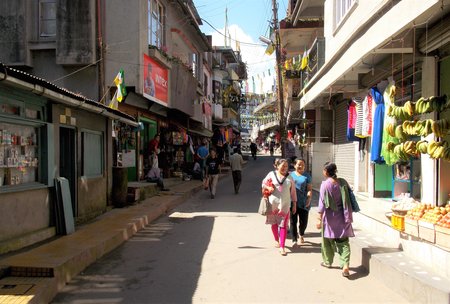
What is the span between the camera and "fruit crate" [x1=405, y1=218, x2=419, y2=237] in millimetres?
5992

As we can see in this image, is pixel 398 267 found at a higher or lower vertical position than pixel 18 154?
lower

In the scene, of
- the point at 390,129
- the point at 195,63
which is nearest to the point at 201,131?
the point at 195,63

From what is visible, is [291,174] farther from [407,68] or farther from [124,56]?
[124,56]

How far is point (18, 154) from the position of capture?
273 inches

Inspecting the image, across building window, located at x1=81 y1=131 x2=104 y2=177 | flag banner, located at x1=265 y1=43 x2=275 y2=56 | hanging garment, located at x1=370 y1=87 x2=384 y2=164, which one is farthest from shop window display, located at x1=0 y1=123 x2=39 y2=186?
flag banner, located at x1=265 y1=43 x2=275 y2=56

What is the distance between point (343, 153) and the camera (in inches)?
A: 618

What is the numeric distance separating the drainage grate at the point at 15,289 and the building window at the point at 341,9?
32.4 ft

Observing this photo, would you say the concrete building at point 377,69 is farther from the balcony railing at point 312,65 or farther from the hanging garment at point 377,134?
the hanging garment at point 377,134

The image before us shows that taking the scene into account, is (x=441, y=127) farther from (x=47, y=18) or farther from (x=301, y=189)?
(x=47, y=18)

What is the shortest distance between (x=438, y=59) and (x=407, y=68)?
1759 mm

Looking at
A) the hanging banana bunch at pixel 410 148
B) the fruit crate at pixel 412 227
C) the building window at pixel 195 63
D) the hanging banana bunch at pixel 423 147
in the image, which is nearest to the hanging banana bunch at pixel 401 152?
the hanging banana bunch at pixel 410 148

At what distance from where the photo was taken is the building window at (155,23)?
1543 cm

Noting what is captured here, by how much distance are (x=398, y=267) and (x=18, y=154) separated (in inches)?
227

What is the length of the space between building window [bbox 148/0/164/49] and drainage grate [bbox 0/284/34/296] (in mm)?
11559
